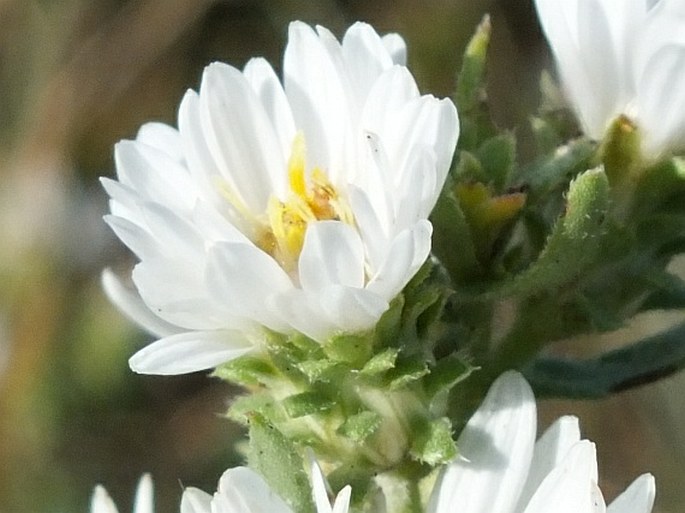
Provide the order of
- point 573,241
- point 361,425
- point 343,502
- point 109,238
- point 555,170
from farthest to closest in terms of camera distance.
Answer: point 109,238 < point 555,170 < point 573,241 < point 361,425 < point 343,502

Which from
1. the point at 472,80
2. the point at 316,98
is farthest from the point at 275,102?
the point at 472,80

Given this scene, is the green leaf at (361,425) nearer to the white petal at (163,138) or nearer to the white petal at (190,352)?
the white petal at (190,352)

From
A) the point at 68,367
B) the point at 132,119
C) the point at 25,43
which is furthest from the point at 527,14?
the point at 68,367

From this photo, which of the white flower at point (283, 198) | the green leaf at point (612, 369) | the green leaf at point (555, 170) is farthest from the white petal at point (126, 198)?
the green leaf at point (612, 369)

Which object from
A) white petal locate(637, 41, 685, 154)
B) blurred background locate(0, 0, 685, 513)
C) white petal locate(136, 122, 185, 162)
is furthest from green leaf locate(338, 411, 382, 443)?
blurred background locate(0, 0, 685, 513)

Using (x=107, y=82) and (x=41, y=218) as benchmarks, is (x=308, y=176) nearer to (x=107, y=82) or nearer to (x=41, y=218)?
(x=41, y=218)

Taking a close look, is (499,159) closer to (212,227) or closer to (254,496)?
(212,227)
